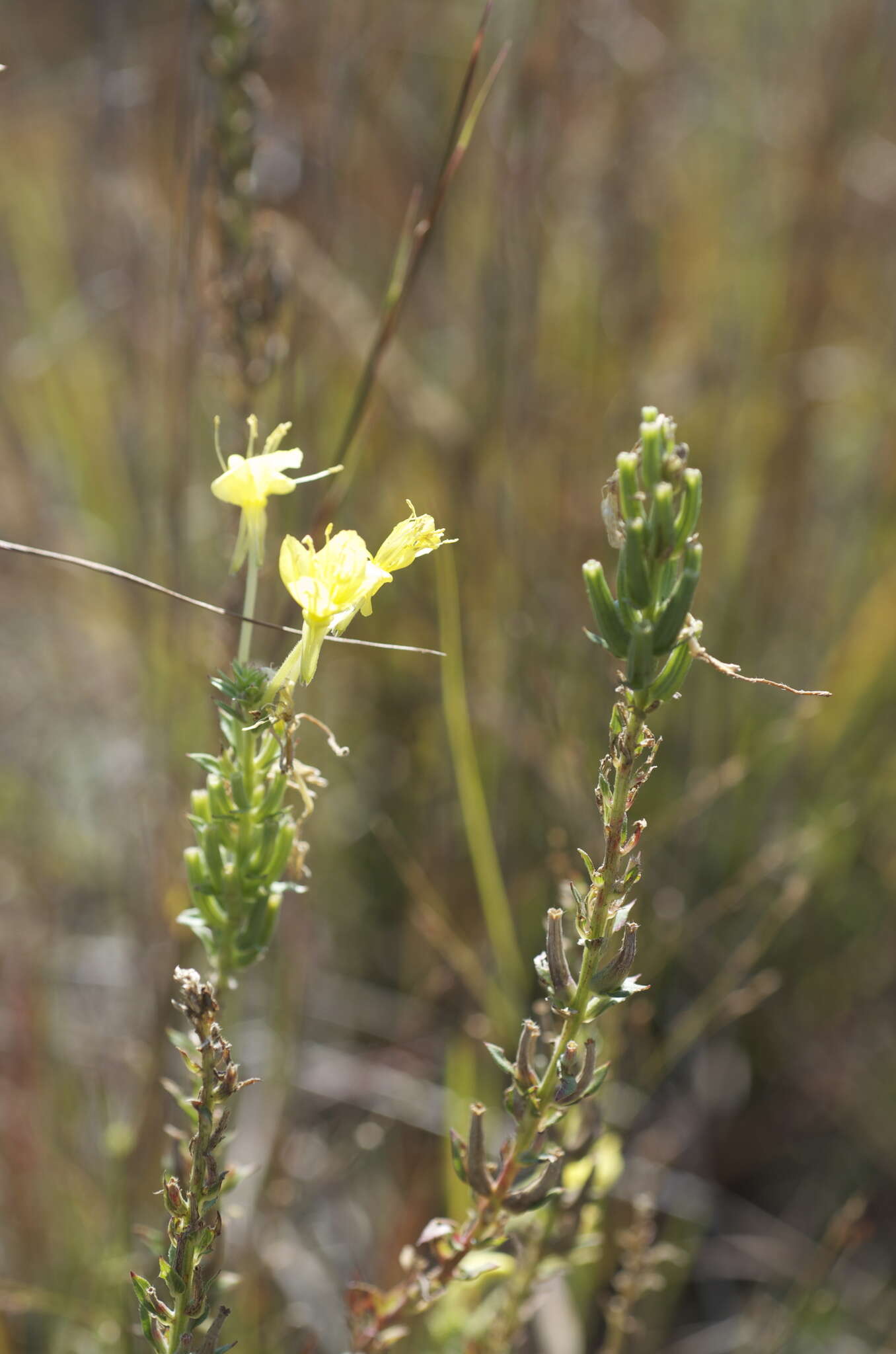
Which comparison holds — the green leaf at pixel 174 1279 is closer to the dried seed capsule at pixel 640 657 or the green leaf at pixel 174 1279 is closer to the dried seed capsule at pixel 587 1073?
the dried seed capsule at pixel 587 1073

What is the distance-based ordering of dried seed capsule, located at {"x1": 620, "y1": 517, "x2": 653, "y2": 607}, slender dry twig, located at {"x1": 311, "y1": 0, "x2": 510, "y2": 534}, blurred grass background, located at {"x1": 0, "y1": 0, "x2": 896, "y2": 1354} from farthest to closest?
blurred grass background, located at {"x1": 0, "y1": 0, "x2": 896, "y2": 1354}, slender dry twig, located at {"x1": 311, "y1": 0, "x2": 510, "y2": 534}, dried seed capsule, located at {"x1": 620, "y1": 517, "x2": 653, "y2": 607}

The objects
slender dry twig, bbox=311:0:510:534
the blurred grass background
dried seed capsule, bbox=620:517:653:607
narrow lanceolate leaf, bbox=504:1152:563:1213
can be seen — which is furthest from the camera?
the blurred grass background

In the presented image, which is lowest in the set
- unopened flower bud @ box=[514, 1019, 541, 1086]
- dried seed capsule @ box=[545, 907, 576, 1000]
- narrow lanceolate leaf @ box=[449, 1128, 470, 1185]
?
narrow lanceolate leaf @ box=[449, 1128, 470, 1185]

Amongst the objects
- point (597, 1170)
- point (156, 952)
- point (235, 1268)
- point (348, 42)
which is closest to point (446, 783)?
point (156, 952)

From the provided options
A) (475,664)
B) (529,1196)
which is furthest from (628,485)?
(475,664)

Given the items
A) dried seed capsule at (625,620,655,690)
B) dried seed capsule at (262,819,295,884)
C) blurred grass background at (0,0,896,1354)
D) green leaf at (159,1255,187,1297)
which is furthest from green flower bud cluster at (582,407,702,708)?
blurred grass background at (0,0,896,1354)

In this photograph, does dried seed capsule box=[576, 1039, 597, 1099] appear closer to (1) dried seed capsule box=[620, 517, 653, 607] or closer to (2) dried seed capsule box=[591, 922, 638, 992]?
(2) dried seed capsule box=[591, 922, 638, 992]

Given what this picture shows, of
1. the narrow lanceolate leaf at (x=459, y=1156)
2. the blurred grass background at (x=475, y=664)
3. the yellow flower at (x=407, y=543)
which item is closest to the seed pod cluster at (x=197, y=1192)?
the narrow lanceolate leaf at (x=459, y=1156)
